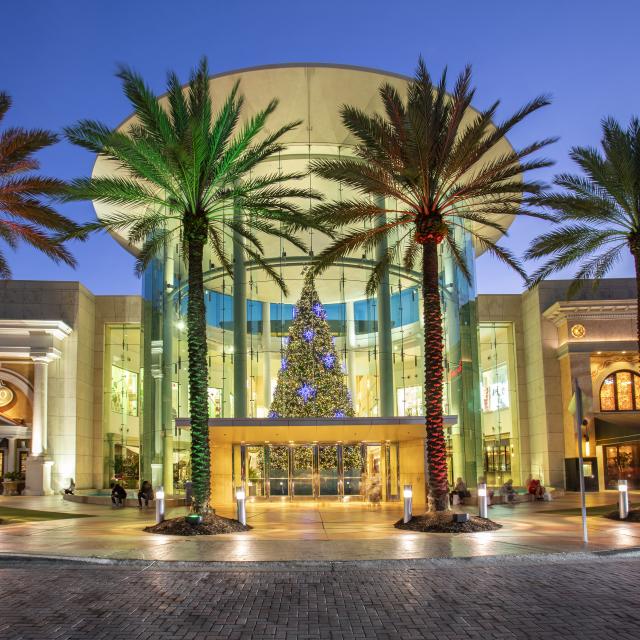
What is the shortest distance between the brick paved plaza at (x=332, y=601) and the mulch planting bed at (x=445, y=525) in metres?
4.91

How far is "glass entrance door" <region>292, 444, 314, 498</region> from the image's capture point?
107 ft

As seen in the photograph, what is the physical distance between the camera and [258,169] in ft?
118

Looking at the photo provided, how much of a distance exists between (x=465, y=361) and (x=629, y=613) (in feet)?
89.3

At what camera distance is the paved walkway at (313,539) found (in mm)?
14438

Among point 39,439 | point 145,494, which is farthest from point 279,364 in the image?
point 39,439

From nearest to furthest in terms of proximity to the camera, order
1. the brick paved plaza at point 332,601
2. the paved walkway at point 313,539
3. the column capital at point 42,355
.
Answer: the brick paved plaza at point 332,601, the paved walkway at point 313,539, the column capital at point 42,355

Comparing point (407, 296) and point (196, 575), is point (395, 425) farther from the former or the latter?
point (196, 575)

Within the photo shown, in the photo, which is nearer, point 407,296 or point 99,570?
point 99,570

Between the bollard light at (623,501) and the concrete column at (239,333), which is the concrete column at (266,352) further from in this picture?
the bollard light at (623,501)

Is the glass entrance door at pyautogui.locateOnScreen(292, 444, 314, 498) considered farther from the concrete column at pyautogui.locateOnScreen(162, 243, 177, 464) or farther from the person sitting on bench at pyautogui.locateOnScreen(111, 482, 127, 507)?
the person sitting on bench at pyautogui.locateOnScreen(111, 482, 127, 507)

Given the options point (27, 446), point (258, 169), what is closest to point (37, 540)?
point (258, 169)

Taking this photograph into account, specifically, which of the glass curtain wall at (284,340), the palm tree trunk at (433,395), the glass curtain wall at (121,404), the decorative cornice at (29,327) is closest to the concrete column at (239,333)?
the glass curtain wall at (284,340)

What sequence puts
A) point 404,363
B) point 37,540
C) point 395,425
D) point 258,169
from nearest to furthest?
point 37,540 → point 395,425 → point 404,363 → point 258,169

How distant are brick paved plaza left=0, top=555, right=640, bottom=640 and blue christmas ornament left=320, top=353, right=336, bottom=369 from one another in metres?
18.3
